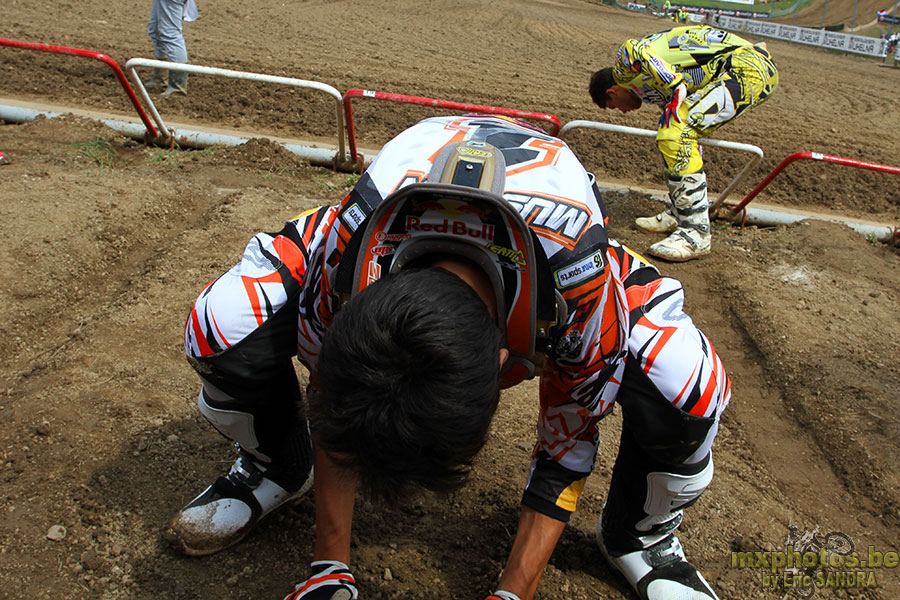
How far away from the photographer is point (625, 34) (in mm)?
15055

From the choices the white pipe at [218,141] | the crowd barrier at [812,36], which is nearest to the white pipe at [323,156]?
the white pipe at [218,141]

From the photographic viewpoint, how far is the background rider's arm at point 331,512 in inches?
72.9

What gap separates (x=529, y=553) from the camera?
6.04 feet

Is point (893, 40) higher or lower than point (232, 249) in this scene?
lower

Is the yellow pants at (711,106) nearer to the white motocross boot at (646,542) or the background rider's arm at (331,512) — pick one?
the white motocross boot at (646,542)

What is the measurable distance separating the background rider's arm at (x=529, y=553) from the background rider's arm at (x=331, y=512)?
472mm

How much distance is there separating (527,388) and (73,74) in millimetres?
6863

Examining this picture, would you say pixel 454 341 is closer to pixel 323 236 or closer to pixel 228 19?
pixel 323 236

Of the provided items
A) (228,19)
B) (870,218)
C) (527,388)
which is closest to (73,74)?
(228,19)

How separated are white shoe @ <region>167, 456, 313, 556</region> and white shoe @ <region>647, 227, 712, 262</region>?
3.66 meters

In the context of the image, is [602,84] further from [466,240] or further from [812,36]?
[812,36]

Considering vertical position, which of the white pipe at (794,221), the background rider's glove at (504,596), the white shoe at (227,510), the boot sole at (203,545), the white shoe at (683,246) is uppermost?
the background rider's glove at (504,596)

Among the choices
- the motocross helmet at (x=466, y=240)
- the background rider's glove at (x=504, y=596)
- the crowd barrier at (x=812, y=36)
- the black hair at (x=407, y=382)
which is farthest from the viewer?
the crowd barrier at (x=812, y=36)

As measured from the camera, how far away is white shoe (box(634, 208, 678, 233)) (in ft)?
18.3
